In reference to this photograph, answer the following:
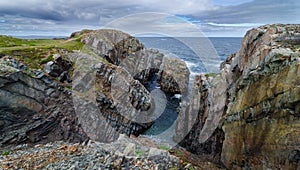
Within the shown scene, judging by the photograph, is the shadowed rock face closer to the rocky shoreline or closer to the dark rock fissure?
the rocky shoreline

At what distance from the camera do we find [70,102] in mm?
26922

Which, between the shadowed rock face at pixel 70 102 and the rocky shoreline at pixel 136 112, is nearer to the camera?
the rocky shoreline at pixel 136 112

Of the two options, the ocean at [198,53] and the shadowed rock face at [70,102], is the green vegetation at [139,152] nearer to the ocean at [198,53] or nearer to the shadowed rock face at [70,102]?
the shadowed rock face at [70,102]

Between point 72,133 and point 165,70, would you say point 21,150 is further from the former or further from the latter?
point 165,70

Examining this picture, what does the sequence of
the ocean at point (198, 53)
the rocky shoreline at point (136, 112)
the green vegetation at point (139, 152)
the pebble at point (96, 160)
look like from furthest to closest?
the ocean at point (198, 53), the green vegetation at point (139, 152), the pebble at point (96, 160), the rocky shoreline at point (136, 112)

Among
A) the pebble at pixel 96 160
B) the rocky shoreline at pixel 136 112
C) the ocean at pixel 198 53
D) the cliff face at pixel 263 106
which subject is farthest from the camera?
the ocean at pixel 198 53

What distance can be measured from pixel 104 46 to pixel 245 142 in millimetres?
38195

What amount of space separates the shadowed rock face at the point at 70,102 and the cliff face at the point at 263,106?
46.0ft

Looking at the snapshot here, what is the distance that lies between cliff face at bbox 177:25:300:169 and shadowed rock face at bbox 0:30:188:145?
1403 cm

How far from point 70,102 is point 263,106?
23801mm

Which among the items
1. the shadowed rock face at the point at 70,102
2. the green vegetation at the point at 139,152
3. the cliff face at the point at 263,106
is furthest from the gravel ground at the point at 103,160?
the shadowed rock face at the point at 70,102

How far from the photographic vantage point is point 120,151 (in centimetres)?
1556

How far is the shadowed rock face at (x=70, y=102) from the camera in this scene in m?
22.4

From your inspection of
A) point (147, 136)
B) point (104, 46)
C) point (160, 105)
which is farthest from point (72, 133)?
point (104, 46)
